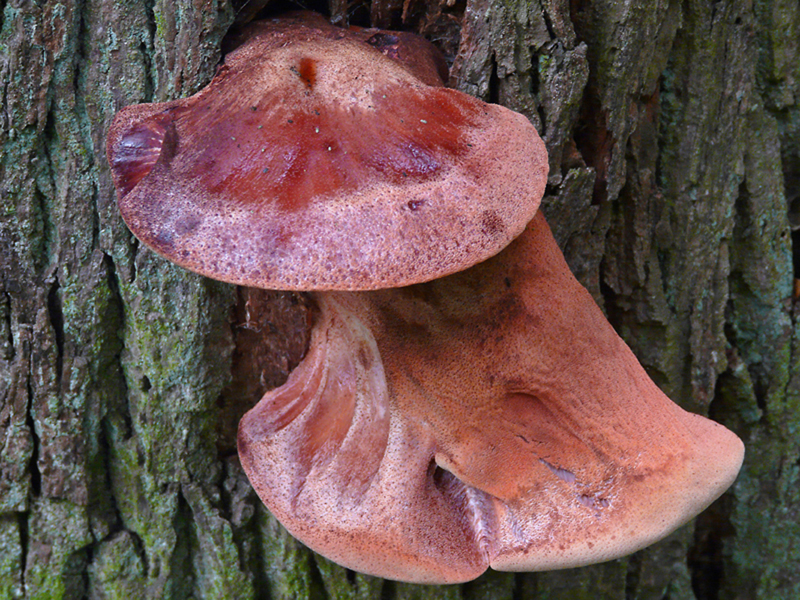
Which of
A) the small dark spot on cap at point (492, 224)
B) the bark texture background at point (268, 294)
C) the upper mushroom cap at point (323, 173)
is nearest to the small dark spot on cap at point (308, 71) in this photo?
the upper mushroom cap at point (323, 173)

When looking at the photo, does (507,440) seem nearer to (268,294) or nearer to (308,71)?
(268,294)

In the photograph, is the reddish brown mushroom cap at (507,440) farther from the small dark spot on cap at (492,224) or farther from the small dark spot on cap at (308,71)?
the small dark spot on cap at (308,71)

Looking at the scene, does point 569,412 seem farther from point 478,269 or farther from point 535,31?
point 535,31

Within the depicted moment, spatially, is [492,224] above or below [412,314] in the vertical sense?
above

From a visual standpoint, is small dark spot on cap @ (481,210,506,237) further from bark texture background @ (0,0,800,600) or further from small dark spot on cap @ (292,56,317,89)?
bark texture background @ (0,0,800,600)

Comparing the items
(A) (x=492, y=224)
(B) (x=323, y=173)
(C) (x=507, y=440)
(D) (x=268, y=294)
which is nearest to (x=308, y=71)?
(B) (x=323, y=173)

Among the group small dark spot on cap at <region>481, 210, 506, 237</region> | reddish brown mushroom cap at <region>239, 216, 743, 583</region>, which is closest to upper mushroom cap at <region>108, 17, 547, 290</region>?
small dark spot on cap at <region>481, 210, 506, 237</region>

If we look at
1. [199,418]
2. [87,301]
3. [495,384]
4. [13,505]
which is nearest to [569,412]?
[495,384]
